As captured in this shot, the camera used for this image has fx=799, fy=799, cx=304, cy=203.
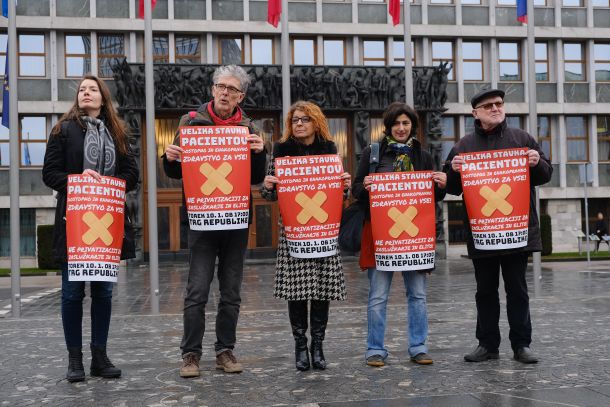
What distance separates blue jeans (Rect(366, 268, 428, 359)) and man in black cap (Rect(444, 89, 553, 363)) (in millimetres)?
425

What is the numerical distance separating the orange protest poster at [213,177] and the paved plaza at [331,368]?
1193 millimetres

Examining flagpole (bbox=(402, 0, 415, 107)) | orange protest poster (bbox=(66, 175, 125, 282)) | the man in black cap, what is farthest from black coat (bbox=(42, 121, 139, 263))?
flagpole (bbox=(402, 0, 415, 107))

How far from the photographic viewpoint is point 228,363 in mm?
6176

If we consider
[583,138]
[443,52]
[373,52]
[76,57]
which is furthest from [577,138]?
[76,57]

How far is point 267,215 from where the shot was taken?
111 feet

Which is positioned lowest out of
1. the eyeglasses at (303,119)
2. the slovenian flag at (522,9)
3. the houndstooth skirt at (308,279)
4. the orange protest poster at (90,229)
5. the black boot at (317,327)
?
the black boot at (317,327)

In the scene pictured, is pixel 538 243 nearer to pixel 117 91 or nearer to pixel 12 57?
pixel 12 57

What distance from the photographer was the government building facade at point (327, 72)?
32.7 meters

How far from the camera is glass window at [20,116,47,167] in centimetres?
3312

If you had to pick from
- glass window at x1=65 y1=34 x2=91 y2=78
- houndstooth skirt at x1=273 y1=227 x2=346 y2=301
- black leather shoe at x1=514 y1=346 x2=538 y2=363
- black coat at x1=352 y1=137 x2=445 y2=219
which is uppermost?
glass window at x1=65 y1=34 x2=91 y2=78

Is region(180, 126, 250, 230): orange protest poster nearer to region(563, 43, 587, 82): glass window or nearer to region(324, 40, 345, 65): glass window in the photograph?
region(324, 40, 345, 65): glass window

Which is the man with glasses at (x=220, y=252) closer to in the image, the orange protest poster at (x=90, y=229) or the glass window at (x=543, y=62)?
the orange protest poster at (x=90, y=229)

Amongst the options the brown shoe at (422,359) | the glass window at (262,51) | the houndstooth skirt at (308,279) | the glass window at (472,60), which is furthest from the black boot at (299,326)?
the glass window at (472,60)

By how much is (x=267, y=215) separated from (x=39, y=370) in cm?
2725
